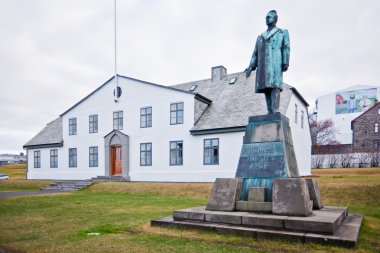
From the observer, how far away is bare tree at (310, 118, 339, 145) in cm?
5075

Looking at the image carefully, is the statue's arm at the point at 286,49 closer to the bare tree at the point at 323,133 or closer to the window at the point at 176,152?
the window at the point at 176,152

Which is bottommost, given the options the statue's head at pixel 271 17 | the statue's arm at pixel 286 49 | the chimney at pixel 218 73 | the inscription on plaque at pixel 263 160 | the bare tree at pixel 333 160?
the bare tree at pixel 333 160

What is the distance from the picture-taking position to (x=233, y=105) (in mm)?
21219

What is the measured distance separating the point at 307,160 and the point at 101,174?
1679 centimetres

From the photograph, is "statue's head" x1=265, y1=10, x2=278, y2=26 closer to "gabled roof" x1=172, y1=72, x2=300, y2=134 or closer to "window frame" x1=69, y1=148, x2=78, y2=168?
"gabled roof" x1=172, y1=72, x2=300, y2=134

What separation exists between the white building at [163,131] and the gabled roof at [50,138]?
0.14 meters

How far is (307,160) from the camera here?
84.0 feet

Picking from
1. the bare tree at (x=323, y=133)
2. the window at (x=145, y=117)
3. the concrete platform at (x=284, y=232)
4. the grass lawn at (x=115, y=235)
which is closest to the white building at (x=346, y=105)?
the bare tree at (x=323, y=133)

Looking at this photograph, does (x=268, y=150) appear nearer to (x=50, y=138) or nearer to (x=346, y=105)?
(x=50, y=138)

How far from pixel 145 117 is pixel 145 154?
279 cm

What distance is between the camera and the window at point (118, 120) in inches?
981

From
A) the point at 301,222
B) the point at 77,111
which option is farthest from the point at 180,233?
the point at 77,111

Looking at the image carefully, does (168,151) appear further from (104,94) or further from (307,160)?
(307,160)

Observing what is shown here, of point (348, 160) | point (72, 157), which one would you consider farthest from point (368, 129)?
point (72, 157)
